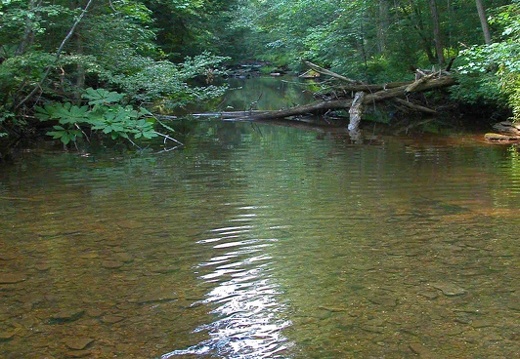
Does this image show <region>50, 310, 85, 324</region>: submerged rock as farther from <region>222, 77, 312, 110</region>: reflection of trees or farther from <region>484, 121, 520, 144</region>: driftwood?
<region>222, 77, 312, 110</region>: reflection of trees

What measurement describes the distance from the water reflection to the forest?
20.5ft

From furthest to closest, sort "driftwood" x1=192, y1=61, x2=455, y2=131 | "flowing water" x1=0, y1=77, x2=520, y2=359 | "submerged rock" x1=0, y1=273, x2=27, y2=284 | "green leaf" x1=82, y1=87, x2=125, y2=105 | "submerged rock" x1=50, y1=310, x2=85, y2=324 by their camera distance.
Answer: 1. "driftwood" x1=192, y1=61, x2=455, y2=131
2. "green leaf" x1=82, y1=87, x2=125, y2=105
3. "submerged rock" x1=0, y1=273, x2=27, y2=284
4. "submerged rock" x1=50, y1=310, x2=85, y2=324
5. "flowing water" x1=0, y1=77, x2=520, y2=359

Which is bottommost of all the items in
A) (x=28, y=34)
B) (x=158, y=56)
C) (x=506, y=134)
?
(x=506, y=134)

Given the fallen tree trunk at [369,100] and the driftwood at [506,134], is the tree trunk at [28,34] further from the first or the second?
the driftwood at [506,134]

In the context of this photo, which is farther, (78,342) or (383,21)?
(383,21)

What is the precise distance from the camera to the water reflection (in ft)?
11.8

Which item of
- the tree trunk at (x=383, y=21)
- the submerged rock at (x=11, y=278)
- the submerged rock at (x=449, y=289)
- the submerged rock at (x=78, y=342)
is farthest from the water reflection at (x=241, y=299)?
the tree trunk at (x=383, y=21)

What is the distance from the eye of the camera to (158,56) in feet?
63.4

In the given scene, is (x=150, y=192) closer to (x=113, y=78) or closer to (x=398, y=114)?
(x=113, y=78)

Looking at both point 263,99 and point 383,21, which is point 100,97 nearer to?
point 383,21

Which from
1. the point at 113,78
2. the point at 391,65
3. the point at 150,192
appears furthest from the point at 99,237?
the point at 391,65

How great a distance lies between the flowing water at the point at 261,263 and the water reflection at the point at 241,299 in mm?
16

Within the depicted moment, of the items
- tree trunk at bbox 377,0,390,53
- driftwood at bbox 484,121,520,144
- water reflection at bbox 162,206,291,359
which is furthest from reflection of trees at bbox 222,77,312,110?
water reflection at bbox 162,206,291,359

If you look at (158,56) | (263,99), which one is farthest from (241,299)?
(263,99)
